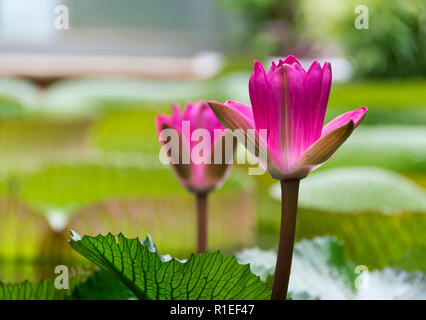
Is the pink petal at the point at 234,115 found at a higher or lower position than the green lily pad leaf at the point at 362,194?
lower

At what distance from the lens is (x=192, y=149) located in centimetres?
21

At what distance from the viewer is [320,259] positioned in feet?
0.74

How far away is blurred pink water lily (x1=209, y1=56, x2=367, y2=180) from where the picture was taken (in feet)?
0.46

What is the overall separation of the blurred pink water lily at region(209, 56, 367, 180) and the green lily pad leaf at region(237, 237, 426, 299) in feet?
0.20

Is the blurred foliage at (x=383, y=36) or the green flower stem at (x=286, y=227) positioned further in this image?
the blurred foliage at (x=383, y=36)

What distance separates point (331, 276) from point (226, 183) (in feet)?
→ 1.18

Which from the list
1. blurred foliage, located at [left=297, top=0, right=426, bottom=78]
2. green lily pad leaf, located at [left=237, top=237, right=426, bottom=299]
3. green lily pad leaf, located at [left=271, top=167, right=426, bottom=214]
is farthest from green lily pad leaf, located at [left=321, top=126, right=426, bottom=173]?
blurred foliage, located at [left=297, top=0, right=426, bottom=78]

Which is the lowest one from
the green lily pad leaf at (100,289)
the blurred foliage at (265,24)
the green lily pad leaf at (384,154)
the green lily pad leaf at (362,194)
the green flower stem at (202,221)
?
the green lily pad leaf at (100,289)

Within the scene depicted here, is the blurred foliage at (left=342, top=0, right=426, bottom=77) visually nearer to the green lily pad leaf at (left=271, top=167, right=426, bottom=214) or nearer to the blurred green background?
the blurred green background

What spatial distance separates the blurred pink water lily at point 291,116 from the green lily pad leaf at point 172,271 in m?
0.03

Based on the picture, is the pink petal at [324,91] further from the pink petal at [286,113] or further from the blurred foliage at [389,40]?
the blurred foliage at [389,40]

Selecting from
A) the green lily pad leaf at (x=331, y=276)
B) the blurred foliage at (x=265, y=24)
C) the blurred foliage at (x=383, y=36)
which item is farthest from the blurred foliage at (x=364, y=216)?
the blurred foliage at (x=265, y=24)

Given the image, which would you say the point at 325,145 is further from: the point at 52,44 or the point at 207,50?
the point at 207,50

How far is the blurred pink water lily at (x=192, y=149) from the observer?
0.20 meters
